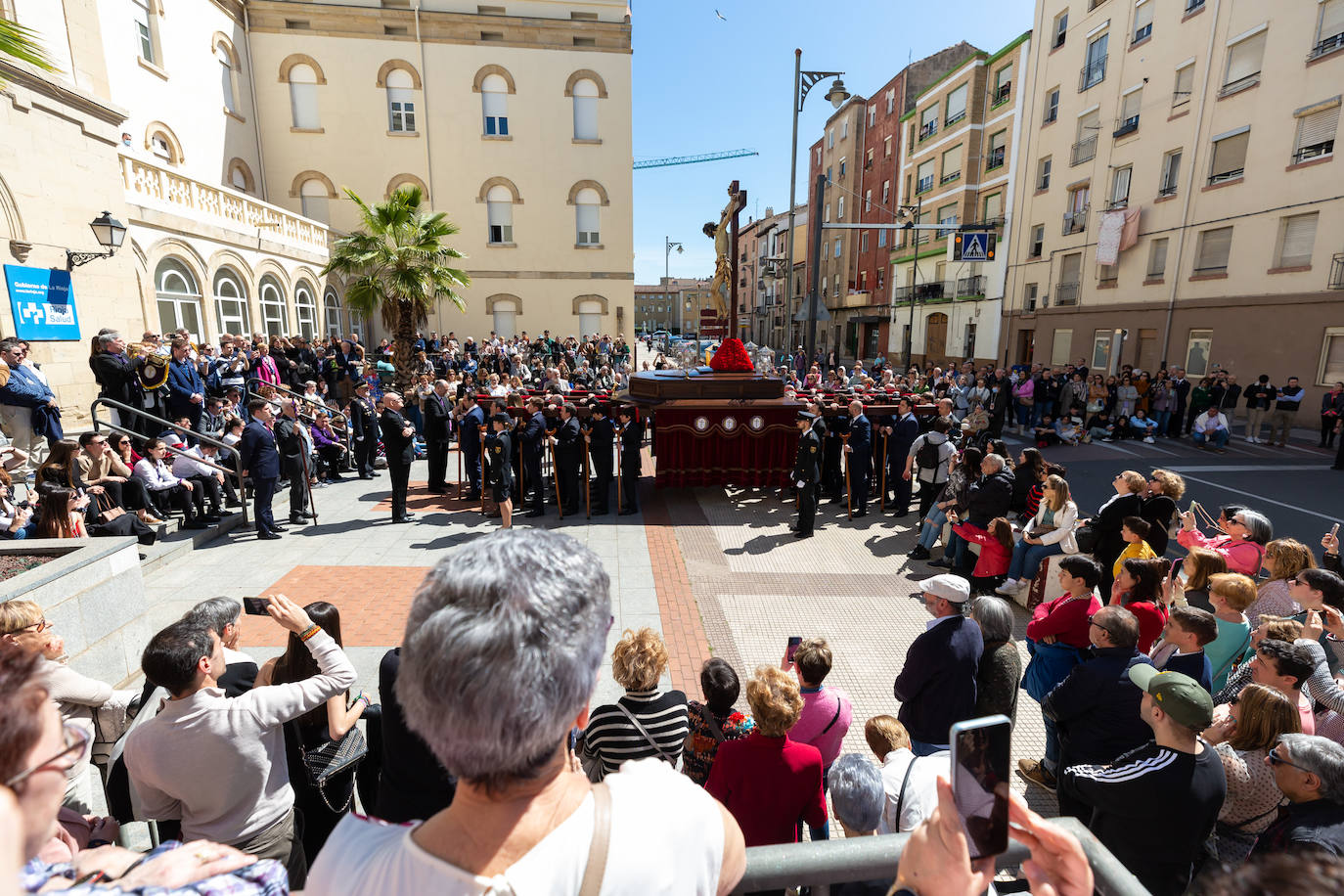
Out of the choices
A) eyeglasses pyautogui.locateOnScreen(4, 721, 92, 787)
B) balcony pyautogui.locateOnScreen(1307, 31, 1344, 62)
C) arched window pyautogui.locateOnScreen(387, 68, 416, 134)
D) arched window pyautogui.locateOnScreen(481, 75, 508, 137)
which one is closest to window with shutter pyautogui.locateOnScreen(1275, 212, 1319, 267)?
Answer: balcony pyautogui.locateOnScreen(1307, 31, 1344, 62)

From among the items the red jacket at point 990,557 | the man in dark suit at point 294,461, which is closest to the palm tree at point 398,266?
the man in dark suit at point 294,461

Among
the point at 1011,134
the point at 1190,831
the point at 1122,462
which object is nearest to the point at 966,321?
the point at 1011,134

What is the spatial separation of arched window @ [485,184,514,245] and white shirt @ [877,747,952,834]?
28228mm

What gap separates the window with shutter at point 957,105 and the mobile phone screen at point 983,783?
37.4 meters

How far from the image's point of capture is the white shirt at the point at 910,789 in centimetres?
252

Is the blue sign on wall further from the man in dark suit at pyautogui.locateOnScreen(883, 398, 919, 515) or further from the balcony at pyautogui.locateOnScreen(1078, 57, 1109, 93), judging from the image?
the balcony at pyautogui.locateOnScreen(1078, 57, 1109, 93)

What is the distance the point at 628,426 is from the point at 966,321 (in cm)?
2869

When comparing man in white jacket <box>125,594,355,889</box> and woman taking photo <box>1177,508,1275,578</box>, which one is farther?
woman taking photo <box>1177,508,1275,578</box>

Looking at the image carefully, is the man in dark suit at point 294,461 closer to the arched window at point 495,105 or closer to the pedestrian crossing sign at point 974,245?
the pedestrian crossing sign at point 974,245

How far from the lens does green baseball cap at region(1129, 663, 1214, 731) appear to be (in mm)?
2404

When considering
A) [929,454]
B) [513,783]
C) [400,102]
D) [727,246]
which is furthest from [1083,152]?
[513,783]

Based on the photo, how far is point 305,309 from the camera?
69.7ft

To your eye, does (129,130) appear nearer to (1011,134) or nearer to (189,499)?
(189,499)

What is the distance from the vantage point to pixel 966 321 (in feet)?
107
